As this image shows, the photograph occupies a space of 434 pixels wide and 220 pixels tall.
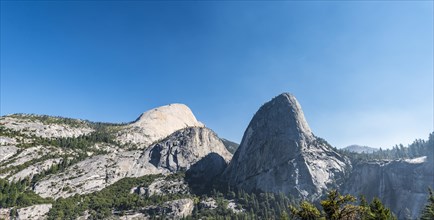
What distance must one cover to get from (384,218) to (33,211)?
583 feet

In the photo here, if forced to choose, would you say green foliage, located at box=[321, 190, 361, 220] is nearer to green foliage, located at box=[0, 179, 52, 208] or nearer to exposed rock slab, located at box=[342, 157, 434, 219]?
exposed rock slab, located at box=[342, 157, 434, 219]

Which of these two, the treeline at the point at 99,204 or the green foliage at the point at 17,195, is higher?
the green foliage at the point at 17,195

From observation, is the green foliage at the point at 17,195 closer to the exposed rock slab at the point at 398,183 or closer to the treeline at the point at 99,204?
the treeline at the point at 99,204

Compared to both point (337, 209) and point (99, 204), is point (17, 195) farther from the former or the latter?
point (337, 209)

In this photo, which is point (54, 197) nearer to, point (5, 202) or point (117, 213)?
point (5, 202)

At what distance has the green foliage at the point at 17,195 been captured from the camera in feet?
540

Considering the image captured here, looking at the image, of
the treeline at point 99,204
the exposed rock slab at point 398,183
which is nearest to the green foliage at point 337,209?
the exposed rock slab at point 398,183

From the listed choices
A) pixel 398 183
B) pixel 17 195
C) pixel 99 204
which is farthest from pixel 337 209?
pixel 17 195

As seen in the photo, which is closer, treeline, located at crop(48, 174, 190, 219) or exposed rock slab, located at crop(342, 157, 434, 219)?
exposed rock slab, located at crop(342, 157, 434, 219)

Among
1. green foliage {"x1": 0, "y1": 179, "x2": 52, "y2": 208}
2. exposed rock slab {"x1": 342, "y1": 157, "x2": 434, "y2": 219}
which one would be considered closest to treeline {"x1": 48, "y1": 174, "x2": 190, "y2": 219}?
green foliage {"x1": 0, "y1": 179, "x2": 52, "y2": 208}

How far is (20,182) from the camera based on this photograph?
192 m

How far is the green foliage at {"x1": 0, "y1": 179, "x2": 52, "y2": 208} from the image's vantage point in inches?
6481

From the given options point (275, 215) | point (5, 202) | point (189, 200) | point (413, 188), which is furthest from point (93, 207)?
point (413, 188)

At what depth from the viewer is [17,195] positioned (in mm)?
170375
